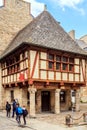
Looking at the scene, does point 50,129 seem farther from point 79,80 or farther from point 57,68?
point 79,80

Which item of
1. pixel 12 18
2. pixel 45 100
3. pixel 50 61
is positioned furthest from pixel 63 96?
pixel 12 18

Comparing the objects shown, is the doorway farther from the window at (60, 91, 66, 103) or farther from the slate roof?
the slate roof

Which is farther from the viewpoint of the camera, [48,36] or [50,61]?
[48,36]

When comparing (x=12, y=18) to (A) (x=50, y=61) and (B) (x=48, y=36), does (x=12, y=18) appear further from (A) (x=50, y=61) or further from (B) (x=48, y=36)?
(A) (x=50, y=61)

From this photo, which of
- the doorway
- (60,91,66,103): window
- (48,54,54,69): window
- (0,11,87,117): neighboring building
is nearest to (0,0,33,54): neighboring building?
(0,11,87,117): neighboring building

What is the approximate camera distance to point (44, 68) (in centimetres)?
2048

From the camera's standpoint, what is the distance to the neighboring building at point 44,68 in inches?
787

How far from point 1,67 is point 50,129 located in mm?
14559

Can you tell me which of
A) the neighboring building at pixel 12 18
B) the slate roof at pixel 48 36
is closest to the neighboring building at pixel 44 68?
the slate roof at pixel 48 36

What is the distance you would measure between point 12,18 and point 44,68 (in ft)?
36.6

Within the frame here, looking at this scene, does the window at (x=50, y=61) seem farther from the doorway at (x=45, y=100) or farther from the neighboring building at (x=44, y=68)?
the doorway at (x=45, y=100)

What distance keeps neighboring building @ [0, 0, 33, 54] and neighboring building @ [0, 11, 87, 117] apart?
360 centimetres

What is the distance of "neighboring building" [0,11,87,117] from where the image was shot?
787 inches

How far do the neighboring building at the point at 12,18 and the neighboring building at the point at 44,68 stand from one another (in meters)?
3.60
